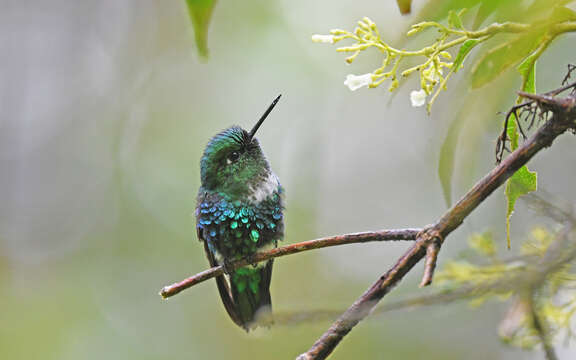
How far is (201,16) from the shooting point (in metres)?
1.23

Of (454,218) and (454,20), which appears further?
(454,20)

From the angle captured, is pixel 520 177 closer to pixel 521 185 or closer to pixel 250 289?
pixel 521 185

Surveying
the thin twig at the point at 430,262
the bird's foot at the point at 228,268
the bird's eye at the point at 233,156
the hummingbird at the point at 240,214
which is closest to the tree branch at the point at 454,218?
the thin twig at the point at 430,262

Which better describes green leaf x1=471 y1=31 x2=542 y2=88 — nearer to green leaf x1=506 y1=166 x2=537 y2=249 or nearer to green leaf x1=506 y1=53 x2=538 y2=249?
green leaf x1=506 y1=53 x2=538 y2=249

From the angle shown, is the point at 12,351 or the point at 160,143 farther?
the point at 160,143

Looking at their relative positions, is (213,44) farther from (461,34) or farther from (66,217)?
(461,34)

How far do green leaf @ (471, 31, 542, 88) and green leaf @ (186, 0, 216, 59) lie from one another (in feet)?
1.85

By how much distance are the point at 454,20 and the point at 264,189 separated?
2073mm

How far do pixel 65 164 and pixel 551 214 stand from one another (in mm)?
9964

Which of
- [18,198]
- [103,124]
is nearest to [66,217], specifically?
[18,198]

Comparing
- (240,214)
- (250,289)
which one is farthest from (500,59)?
(250,289)

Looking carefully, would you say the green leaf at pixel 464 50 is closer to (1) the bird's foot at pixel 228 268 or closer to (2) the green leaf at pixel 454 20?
(2) the green leaf at pixel 454 20

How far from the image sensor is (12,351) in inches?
323

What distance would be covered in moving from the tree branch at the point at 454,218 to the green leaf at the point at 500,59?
0.88 ft
